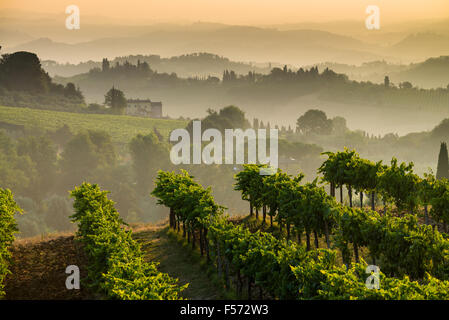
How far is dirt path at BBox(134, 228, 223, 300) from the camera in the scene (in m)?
29.2

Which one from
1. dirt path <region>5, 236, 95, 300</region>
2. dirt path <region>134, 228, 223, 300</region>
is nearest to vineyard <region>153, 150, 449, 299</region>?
dirt path <region>134, 228, 223, 300</region>

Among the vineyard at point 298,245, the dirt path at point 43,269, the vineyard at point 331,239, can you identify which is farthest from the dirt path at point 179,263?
the dirt path at point 43,269

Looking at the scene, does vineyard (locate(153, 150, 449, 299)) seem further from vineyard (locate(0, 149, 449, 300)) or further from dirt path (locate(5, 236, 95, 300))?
dirt path (locate(5, 236, 95, 300))

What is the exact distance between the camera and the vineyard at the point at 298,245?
19.9 meters

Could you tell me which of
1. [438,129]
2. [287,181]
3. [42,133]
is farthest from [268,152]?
[287,181]

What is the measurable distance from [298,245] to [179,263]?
9808 mm

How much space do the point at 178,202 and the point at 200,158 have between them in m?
124

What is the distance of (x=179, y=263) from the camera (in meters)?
34.9

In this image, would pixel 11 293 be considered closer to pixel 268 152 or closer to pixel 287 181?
pixel 287 181

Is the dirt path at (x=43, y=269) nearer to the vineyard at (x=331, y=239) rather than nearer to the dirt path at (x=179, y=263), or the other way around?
the dirt path at (x=179, y=263)

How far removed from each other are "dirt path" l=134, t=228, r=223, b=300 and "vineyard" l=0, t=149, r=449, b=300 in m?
1.00

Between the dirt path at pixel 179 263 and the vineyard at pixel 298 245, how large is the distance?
100cm

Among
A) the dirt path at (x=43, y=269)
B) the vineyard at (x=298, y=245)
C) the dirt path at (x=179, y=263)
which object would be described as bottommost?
the dirt path at (x=43, y=269)

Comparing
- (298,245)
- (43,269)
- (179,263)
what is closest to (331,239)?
(298,245)
